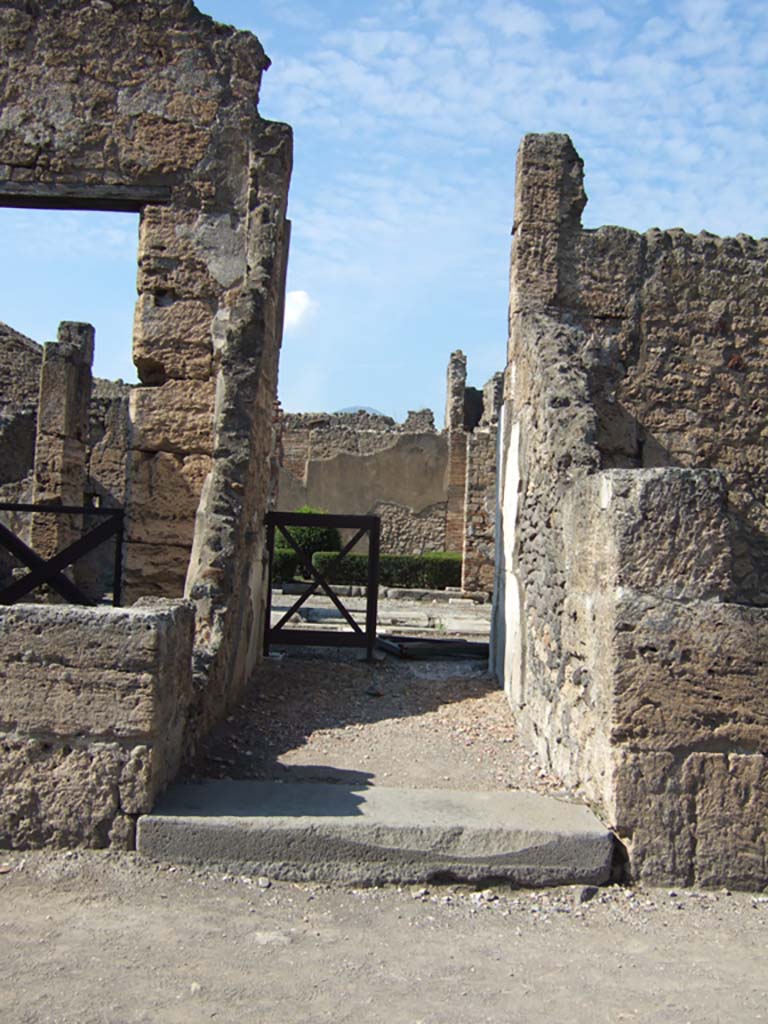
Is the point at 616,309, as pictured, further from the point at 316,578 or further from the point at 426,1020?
the point at 426,1020

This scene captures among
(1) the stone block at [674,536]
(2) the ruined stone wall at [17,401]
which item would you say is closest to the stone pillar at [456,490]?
(2) the ruined stone wall at [17,401]

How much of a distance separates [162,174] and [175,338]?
116 cm

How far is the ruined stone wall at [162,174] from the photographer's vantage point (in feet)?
22.0

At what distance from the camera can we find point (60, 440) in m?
13.5

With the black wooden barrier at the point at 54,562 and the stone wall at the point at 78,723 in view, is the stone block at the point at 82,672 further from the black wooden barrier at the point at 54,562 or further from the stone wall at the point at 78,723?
the black wooden barrier at the point at 54,562

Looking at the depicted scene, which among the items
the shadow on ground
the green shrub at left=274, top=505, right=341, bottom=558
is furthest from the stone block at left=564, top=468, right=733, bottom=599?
the green shrub at left=274, top=505, right=341, bottom=558

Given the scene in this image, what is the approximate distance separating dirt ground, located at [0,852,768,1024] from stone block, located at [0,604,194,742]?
51 cm

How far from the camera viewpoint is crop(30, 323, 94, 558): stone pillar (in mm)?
13070

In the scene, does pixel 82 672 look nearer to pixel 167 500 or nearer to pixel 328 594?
pixel 167 500

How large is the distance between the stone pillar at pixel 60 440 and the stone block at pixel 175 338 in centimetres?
680

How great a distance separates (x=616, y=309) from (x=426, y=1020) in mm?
5561

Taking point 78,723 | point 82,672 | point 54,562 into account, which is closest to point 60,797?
point 78,723

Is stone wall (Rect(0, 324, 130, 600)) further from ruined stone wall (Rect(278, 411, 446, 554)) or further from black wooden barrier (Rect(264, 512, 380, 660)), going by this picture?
ruined stone wall (Rect(278, 411, 446, 554))

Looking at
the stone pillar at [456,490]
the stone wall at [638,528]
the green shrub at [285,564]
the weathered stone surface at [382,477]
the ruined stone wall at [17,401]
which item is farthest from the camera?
the weathered stone surface at [382,477]
